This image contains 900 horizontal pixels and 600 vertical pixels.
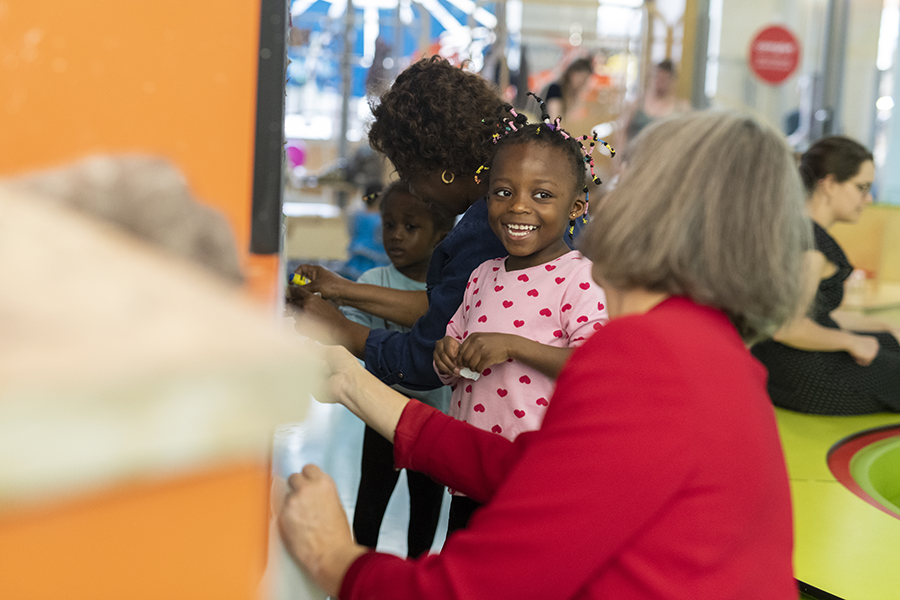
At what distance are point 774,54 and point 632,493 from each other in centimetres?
713

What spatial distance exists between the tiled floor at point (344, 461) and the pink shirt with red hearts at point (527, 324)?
1.03m

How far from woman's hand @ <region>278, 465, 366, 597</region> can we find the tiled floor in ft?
4.95

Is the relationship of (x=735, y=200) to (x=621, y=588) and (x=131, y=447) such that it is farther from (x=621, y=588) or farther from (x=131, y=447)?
(x=131, y=447)

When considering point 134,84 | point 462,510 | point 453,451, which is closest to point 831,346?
point 462,510

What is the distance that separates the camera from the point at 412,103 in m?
1.72

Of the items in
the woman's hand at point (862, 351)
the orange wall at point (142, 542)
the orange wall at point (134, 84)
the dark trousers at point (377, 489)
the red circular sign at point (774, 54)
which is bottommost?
the dark trousers at point (377, 489)

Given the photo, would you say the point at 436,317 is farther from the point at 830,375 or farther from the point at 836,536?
the point at 830,375

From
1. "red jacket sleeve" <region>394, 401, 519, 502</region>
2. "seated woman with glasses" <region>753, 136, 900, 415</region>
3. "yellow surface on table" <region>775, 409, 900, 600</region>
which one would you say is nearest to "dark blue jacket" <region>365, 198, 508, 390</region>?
"red jacket sleeve" <region>394, 401, 519, 502</region>

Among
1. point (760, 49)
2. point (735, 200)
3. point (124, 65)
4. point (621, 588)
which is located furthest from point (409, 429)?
point (760, 49)

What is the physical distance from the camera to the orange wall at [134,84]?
0.57 metres

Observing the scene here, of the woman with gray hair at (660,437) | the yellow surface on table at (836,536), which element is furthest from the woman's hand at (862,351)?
the woman with gray hair at (660,437)

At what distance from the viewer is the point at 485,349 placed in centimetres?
132

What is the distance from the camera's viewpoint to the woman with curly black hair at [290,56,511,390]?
5.37 ft

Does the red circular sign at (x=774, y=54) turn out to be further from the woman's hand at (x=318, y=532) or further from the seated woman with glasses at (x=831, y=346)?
the woman's hand at (x=318, y=532)
